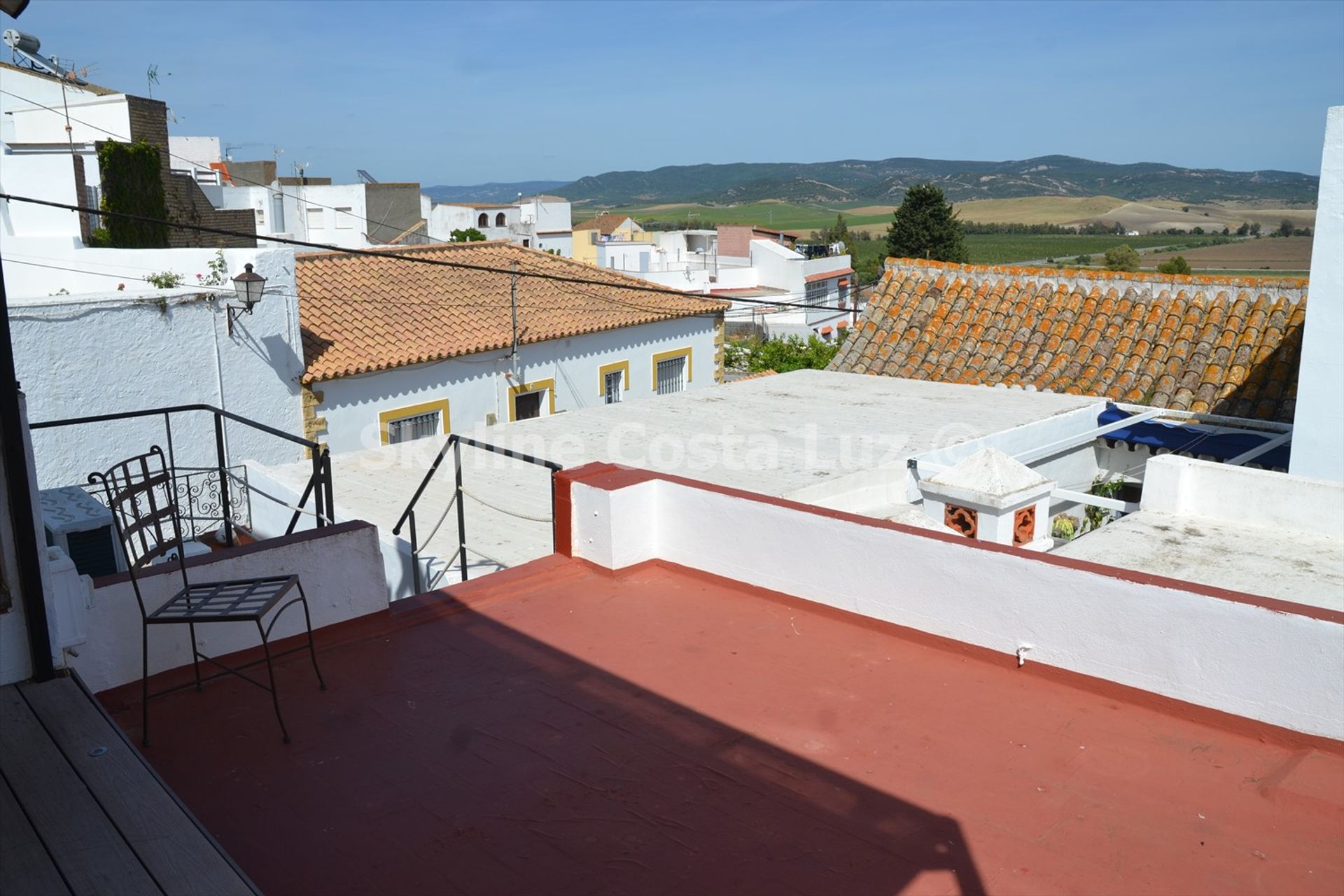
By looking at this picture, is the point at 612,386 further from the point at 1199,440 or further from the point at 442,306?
the point at 1199,440

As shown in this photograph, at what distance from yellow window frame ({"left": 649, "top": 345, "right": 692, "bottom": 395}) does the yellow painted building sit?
20.1 metres

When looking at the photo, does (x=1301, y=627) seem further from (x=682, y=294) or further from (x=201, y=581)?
(x=682, y=294)

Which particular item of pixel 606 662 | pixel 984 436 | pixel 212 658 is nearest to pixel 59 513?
pixel 212 658

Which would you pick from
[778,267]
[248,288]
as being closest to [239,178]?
[778,267]

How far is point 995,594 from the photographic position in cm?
401

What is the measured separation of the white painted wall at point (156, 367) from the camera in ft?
36.6

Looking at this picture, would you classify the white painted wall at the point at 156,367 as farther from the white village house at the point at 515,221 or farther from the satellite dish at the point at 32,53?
the white village house at the point at 515,221

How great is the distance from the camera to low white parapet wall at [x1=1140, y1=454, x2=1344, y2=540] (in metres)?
6.18

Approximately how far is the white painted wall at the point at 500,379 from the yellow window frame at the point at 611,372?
0.21 feet

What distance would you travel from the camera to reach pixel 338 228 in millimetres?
36281

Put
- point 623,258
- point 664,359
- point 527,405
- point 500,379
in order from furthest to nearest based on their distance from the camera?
point 623,258 < point 664,359 < point 527,405 < point 500,379

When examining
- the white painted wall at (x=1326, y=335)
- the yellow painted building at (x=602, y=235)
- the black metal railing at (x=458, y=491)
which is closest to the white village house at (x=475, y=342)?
the black metal railing at (x=458, y=491)

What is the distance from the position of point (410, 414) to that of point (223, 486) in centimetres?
914

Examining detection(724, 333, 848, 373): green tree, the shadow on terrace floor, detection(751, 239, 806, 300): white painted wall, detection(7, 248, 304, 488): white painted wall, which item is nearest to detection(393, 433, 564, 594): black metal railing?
the shadow on terrace floor
